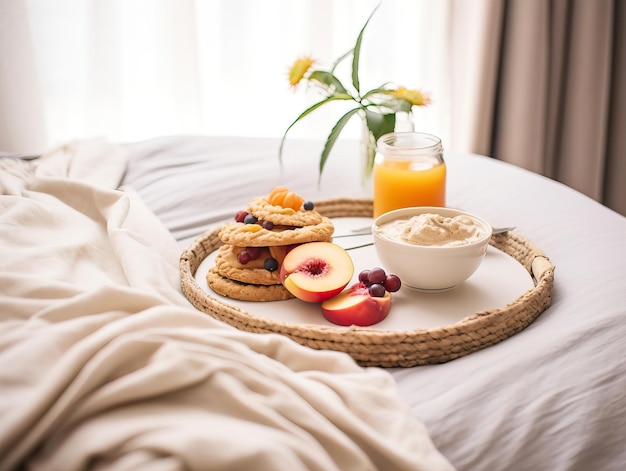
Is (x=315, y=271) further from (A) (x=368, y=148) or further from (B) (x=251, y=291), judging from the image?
(A) (x=368, y=148)

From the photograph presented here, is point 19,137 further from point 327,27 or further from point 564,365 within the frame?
point 564,365

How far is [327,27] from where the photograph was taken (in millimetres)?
2705

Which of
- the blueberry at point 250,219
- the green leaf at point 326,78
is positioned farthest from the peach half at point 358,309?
the green leaf at point 326,78

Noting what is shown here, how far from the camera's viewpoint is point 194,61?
2.60 meters

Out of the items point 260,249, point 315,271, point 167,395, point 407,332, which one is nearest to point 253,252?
point 260,249

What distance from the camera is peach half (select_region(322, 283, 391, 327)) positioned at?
3.33ft

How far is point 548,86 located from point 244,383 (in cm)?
234

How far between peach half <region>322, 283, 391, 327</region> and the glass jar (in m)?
0.37

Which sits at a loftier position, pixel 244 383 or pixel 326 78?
pixel 326 78

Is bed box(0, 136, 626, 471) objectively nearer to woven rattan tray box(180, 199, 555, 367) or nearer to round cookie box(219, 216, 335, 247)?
woven rattan tray box(180, 199, 555, 367)

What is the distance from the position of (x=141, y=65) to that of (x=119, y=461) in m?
2.21

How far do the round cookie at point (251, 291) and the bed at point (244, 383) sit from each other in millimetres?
96

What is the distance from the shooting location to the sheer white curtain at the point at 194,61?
2.45 meters

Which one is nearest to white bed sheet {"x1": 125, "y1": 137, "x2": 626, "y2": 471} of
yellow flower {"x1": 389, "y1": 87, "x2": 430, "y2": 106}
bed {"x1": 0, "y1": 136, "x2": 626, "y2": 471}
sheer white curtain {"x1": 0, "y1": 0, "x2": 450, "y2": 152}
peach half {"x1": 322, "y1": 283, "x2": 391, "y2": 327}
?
bed {"x1": 0, "y1": 136, "x2": 626, "y2": 471}
